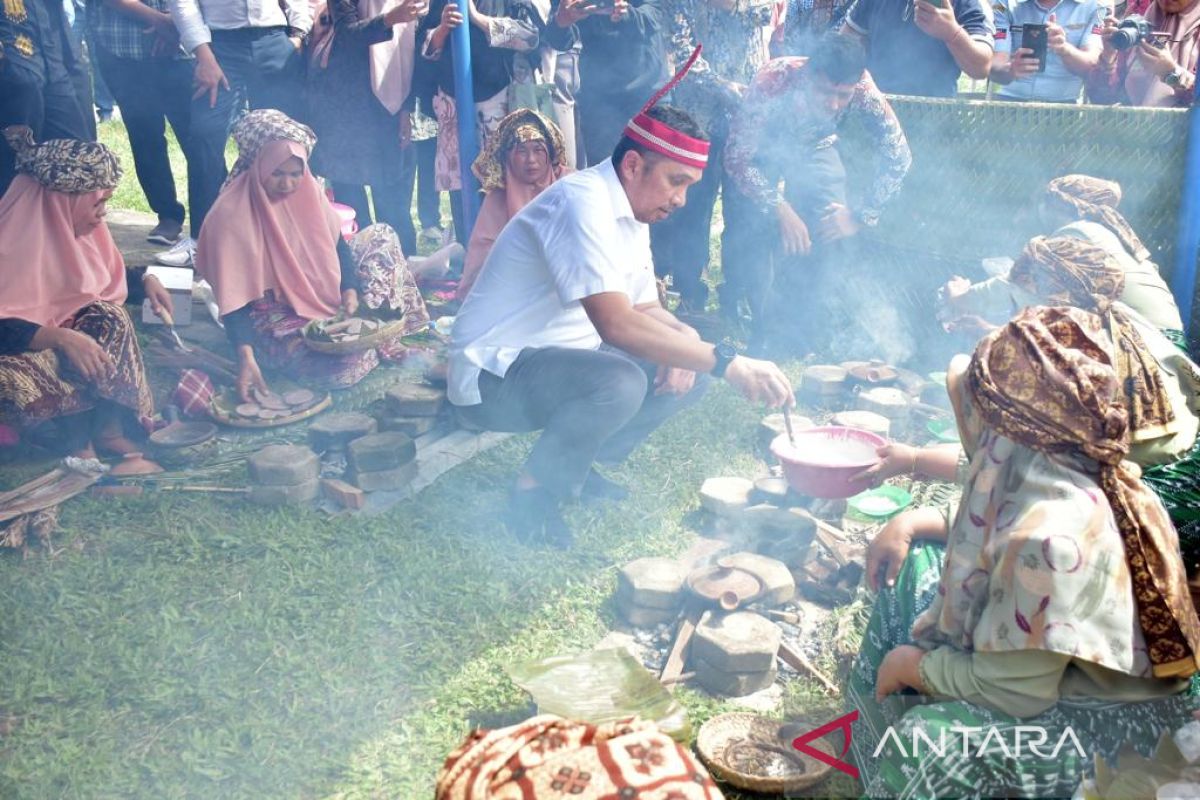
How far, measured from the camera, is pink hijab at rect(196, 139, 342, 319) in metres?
5.66

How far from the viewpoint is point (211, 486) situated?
4.73 meters

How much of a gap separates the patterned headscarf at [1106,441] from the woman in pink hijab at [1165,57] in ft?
19.5

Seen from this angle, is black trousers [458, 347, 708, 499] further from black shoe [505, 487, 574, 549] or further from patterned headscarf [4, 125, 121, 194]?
patterned headscarf [4, 125, 121, 194]

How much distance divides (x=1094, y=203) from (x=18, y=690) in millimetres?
5171

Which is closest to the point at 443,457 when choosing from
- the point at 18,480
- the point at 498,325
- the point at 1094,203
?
the point at 498,325

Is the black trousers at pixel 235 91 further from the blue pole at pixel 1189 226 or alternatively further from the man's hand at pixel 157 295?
the blue pole at pixel 1189 226

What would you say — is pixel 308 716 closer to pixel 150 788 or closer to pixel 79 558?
pixel 150 788

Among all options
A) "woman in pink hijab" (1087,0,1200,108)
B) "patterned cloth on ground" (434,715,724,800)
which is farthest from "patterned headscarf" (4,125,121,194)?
"woman in pink hijab" (1087,0,1200,108)

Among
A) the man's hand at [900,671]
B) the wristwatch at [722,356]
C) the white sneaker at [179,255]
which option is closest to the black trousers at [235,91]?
the white sneaker at [179,255]

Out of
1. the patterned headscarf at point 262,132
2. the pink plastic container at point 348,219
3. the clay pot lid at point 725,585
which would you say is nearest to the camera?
the clay pot lid at point 725,585

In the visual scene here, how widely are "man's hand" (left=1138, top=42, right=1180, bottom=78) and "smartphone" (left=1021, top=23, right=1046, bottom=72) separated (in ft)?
3.21

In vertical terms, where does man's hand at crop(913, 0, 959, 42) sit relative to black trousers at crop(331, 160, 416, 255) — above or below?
above

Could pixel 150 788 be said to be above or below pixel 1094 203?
below

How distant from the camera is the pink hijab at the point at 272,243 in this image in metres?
5.66
